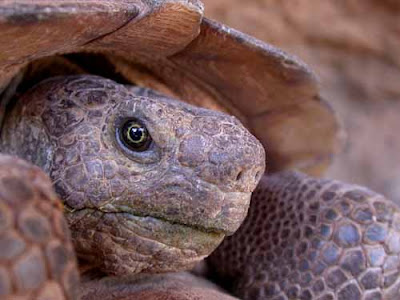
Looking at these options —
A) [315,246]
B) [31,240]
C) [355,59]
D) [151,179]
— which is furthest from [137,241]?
[355,59]

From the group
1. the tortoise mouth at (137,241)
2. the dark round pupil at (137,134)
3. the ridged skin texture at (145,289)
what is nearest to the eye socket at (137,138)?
the dark round pupil at (137,134)

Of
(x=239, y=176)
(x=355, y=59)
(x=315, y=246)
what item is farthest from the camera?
(x=355, y=59)

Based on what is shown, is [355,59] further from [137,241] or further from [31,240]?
[31,240]

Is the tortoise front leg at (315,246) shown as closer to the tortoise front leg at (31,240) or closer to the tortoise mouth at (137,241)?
the tortoise mouth at (137,241)

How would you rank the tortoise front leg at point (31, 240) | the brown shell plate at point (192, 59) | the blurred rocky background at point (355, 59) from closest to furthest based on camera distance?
the tortoise front leg at point (31, 240) < the brown shell plate at point (192, 59) < the blurred rocky background at point (355, 59)

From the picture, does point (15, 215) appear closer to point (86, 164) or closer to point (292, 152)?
point (86, 164)

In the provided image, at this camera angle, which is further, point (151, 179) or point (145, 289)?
point (145, 289)

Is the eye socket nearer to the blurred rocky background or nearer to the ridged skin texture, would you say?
the ridged skin texture

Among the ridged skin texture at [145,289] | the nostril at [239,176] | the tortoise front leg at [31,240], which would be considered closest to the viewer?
the tortoise front leg at [31,240]
